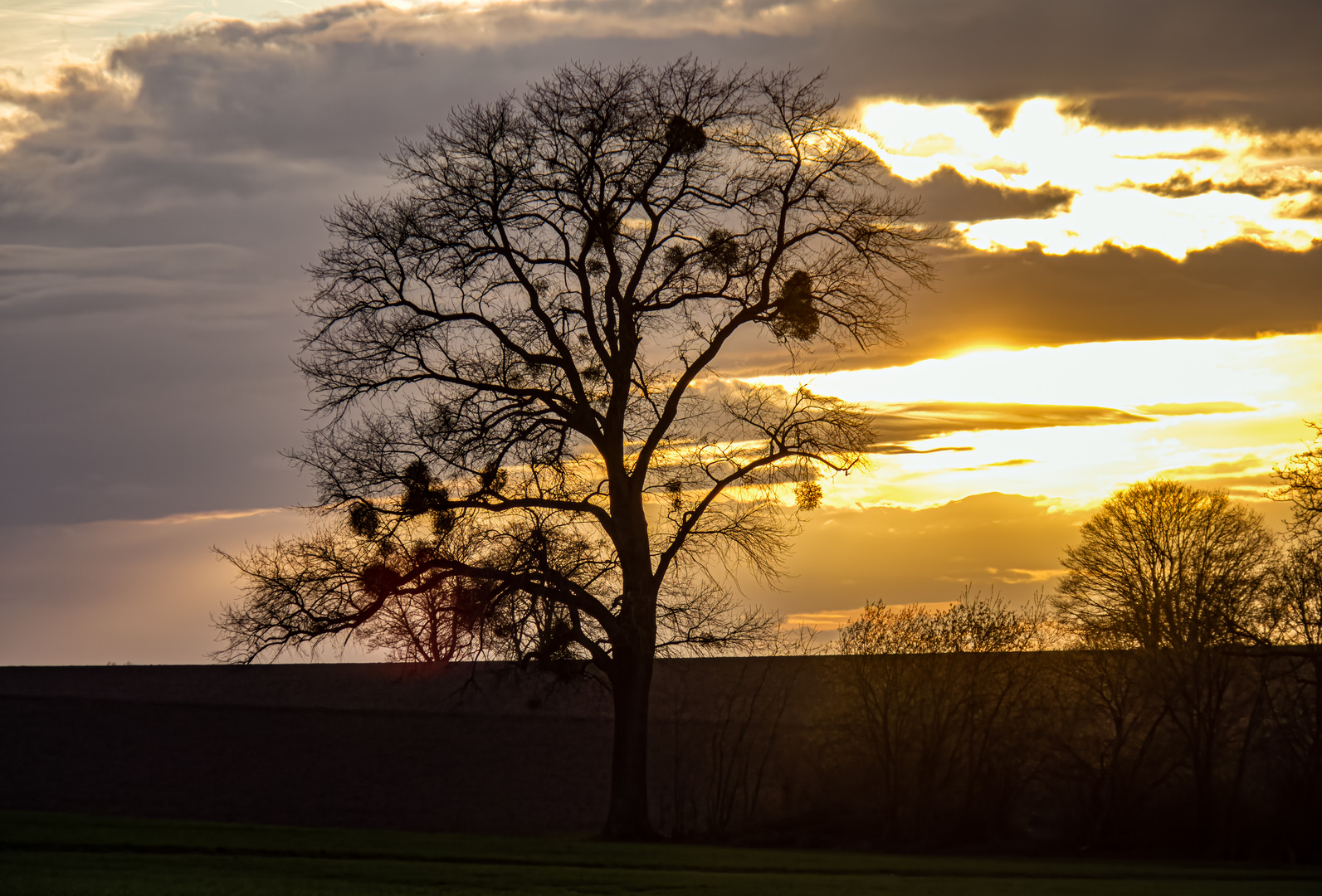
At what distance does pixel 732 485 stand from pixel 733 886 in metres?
10.3

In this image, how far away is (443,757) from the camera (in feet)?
124

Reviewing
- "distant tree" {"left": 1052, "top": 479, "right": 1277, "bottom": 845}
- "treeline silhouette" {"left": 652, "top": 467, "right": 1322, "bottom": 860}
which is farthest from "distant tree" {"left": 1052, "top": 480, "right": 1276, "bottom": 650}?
"treeline silhouette" {"left": 652, "top": 467, "right": 1322, "bottom": 860}

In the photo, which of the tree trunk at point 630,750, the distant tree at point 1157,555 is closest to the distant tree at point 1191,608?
the distant tree at point 1157,555

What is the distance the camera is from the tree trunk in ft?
69.2

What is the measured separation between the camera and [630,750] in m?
21.2

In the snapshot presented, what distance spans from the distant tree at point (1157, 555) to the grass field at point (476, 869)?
48.3 ft

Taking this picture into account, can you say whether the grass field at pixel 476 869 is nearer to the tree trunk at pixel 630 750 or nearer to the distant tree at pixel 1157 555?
the tree trunk at pixel 630 750

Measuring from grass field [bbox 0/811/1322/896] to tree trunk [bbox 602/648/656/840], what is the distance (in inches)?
37.1

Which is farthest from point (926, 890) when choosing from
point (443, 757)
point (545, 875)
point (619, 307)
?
point (443, 757)

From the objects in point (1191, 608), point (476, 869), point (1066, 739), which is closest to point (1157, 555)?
point (1191, 608)

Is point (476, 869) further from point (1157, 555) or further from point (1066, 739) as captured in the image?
point (1157, 555)

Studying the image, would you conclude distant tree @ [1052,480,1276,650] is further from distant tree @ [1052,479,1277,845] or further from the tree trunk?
the tree trunk

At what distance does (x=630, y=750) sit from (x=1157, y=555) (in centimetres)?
2155

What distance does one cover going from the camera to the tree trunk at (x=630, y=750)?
830 inches
